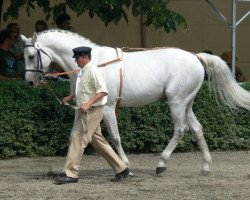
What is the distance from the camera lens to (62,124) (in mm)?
13023

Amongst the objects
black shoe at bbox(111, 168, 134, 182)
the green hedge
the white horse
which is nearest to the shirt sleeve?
the white horse

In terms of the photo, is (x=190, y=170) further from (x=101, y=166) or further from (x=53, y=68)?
(x=53, y=68)

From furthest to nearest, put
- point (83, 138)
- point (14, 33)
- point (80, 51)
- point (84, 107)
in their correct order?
point (14, 33) < point (83, 138) < point (80, 51) < point (84, 107)

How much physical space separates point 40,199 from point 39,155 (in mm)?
3623

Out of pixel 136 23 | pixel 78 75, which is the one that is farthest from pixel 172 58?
pixel 136 23

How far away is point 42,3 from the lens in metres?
13.4

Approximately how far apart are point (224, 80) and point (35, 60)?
272 centimetres

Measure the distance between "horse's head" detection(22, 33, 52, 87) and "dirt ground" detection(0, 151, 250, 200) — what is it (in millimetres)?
1339

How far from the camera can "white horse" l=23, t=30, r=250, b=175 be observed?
11.0m

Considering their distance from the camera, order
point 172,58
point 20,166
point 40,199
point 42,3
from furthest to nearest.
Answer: point 42,3 < point 20,166 < point 172,58 < point 40,199

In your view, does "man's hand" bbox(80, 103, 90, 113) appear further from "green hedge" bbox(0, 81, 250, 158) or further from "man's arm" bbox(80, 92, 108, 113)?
"green hedge" bbox(0, 81, 250, 158)

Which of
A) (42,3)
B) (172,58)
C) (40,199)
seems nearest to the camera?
(40,199)

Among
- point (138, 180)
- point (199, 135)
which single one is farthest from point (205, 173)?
point (138, 180)

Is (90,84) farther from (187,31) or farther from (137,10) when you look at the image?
(187,31)
